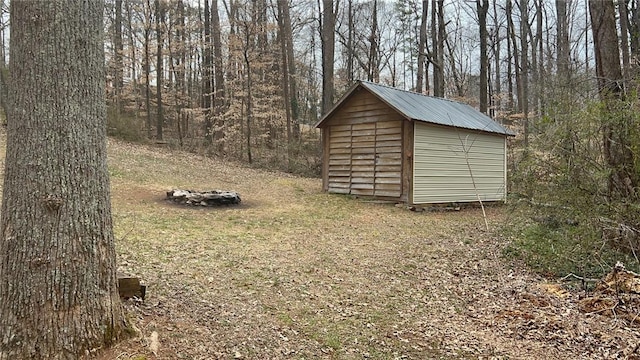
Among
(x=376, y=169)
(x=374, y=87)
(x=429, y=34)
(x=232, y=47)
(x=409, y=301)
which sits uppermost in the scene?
(x=429, y=34)

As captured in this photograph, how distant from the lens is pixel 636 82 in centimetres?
541

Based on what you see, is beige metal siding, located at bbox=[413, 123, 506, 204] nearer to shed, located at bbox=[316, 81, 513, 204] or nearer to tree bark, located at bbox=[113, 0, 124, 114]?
shed, located at bbox=[316, 81, 513, 204]

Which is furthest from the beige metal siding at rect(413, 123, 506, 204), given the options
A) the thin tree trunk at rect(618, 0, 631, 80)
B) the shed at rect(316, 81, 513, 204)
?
the thin tree trunk at rect(618, 0, 631, 80)

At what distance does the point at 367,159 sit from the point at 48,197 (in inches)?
433

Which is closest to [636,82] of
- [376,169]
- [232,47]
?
[376,169]

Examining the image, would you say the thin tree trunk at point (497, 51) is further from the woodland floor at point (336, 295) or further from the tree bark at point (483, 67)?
the woodland floor at point (336, 295)

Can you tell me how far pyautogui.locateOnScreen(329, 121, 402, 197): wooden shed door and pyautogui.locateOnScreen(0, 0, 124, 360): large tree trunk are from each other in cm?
1025

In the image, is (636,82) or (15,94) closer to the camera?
(15,94)

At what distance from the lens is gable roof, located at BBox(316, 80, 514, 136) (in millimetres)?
12250

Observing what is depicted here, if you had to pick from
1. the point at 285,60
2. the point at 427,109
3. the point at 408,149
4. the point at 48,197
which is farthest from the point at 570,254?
the point at 285,60

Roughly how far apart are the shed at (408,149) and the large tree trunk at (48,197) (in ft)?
32.1

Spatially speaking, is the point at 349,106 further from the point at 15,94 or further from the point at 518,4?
the point at 518,4

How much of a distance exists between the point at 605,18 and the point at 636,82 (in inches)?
80.1

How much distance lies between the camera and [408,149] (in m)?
12.1
